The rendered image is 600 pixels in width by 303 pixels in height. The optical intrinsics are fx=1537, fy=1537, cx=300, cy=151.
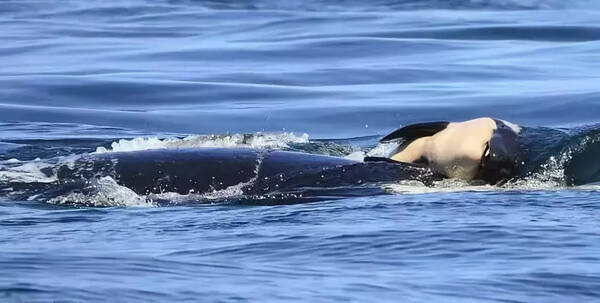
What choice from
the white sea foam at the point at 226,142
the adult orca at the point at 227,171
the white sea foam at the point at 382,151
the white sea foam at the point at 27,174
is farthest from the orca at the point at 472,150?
the white sea foam at the point at 27,174

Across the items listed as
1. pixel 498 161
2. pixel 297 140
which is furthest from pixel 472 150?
pixel 297 140

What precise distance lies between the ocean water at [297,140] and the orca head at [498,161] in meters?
0.08

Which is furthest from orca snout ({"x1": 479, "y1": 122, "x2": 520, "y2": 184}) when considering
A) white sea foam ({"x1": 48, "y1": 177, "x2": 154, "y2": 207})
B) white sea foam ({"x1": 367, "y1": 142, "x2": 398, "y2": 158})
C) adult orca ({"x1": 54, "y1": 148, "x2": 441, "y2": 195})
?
white sea foam ({"x1": 48, "y1": 177, "x2": 154, "y2": 207})

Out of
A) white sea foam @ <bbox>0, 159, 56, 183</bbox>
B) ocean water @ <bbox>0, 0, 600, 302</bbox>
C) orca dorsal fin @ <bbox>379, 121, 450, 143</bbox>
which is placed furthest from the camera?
orca dorsal fin @ <bbox>379, 121, 450, 143</bbox>

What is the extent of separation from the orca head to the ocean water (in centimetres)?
8

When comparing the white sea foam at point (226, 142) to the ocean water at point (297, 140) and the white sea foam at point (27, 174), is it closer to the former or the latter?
the ocean water at point (297, 140)

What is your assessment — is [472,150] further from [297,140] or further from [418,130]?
[297,140]

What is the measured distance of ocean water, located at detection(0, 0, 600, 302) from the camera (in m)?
6.18

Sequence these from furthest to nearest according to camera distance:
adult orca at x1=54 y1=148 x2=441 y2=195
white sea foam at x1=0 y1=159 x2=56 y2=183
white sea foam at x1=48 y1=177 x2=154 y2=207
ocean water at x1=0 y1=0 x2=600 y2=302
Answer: white sea foam at x1=0 y1=159 x2=56 y2=183 < adult orca at x1=54 y1=148 x2=441 y2=195 < white sea foam at x1=48 y1=177 x2=154 y2=207 < ocean water at x1=0 y1=0 x2=600 y2=302

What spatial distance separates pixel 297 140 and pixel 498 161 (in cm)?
233

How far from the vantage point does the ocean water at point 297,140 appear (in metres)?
6.18

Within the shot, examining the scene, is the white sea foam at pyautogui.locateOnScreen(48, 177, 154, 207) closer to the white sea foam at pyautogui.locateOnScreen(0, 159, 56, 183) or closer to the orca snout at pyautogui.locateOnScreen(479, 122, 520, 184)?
the white sea foam at pyautogui.locateOnScreen(0, 159, 56, 183)

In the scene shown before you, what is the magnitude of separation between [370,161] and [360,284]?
299 cm

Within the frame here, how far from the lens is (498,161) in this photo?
866cm
